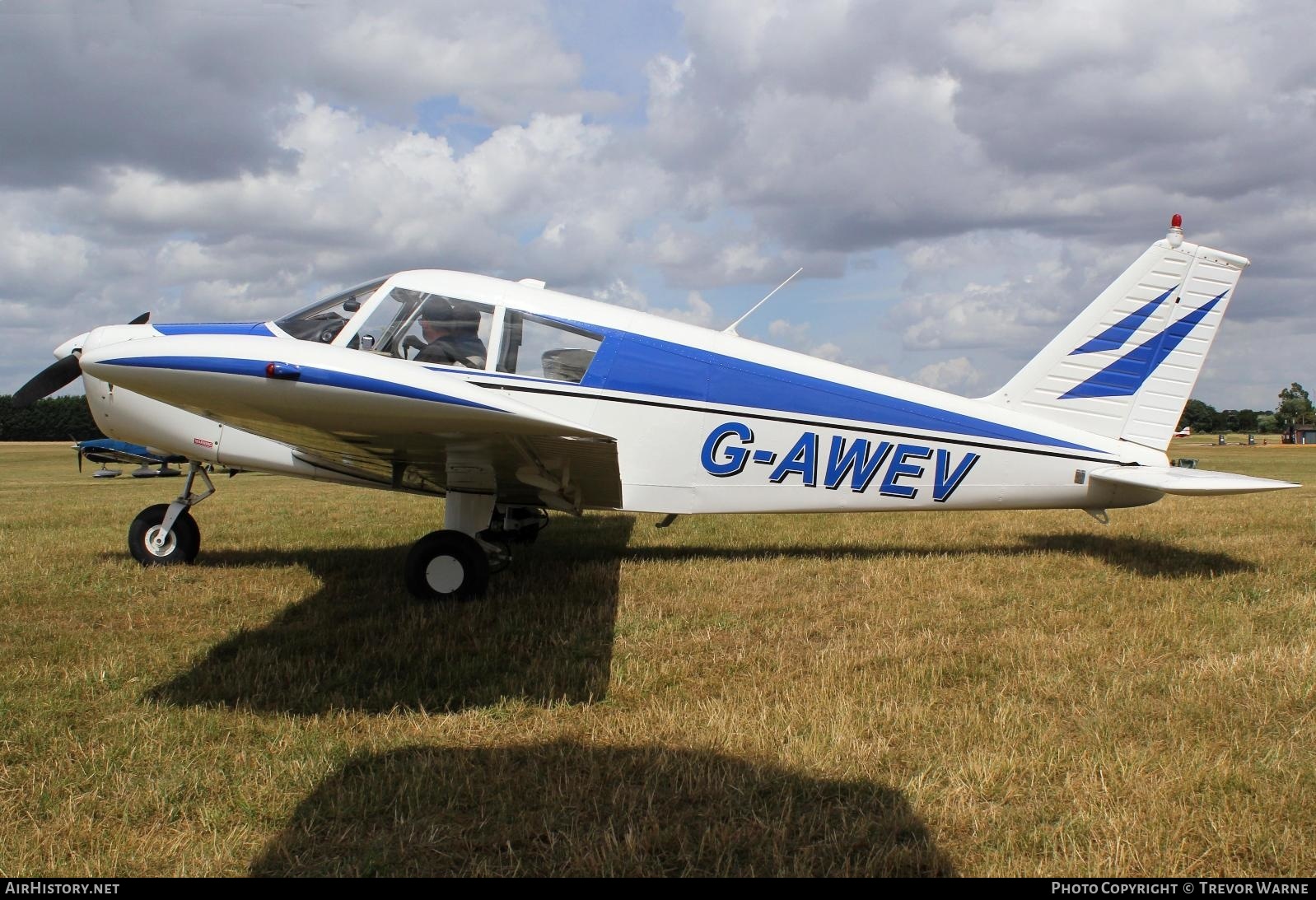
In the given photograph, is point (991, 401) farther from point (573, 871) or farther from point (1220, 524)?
point (573, 871)

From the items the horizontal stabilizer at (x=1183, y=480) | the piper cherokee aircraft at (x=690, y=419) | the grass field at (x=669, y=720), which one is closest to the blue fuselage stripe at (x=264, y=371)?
the piper cherokee aircraft at (x=690, y=419)

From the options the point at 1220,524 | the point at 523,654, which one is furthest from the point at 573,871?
the point at 1220,524

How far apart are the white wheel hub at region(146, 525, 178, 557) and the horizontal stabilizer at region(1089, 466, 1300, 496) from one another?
7508 millimetres

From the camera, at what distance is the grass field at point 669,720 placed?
7.98 ft

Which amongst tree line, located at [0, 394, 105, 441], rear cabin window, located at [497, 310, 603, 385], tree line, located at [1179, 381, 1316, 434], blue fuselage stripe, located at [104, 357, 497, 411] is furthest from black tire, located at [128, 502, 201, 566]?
tree line, located at [1179, 381, 1316, 434]

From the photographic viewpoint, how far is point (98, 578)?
6.11 metres

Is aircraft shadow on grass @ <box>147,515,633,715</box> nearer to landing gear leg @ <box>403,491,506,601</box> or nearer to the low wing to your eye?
landing gear leg @ <box>403,491,506,601</box>

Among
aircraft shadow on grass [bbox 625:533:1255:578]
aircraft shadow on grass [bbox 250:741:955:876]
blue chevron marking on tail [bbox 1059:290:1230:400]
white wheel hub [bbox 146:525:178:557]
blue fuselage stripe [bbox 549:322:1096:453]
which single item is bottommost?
white wheel hub [bbox 146:525:178:557]

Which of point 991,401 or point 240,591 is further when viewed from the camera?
point 991,401

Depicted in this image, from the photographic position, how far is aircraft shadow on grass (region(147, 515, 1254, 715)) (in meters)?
3.73

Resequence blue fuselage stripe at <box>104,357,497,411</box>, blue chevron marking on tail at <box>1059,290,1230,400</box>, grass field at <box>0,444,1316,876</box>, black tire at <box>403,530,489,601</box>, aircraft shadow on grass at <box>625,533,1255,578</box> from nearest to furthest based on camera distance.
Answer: grass field at <box>0,444,1316,876</box>, blue fuselage stripe at <box>104,357,497,411</box>, black tire at <box>403,530,489,601</box>, aircraft shadow on grass at <box>625,533,1255,578</box>, blue chevron marking on tail at <box>1059,290,1230,400</box>

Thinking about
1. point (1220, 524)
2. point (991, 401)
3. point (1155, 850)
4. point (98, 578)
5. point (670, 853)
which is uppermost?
point (991, 401)

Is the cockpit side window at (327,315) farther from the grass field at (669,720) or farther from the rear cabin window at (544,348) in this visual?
the grass field at (669,720)

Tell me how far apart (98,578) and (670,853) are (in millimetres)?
5623
